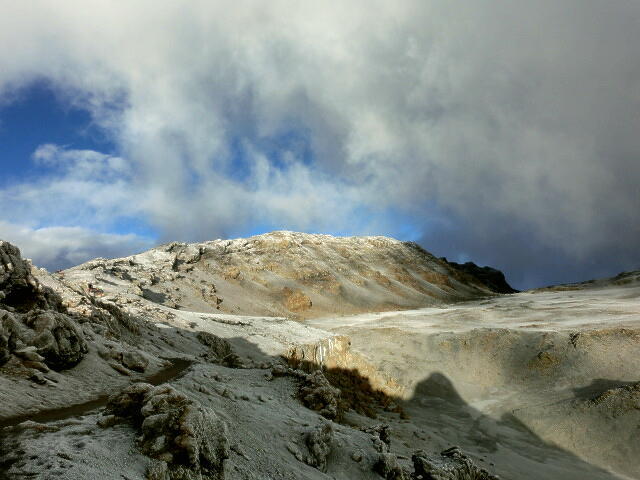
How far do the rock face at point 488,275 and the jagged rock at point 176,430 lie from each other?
118 metres

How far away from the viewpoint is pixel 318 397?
1388cm

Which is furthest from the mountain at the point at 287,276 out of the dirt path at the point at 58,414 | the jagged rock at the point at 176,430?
the jagged rock at the point at 176,430

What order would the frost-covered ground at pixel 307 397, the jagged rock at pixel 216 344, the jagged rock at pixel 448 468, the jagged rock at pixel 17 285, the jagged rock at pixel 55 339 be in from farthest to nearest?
the jagged rock at pixel 216 344 → the jagged rock at pixel 17 285 → the jagged rock at pixel 448 468 → the jagged rock at pixel 55 339 → the frost-covered ground at pixel 307 397

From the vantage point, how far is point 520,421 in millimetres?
20969

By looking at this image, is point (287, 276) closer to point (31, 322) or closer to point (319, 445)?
point (31, 322)

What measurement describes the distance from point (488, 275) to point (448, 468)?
12506 centimetres

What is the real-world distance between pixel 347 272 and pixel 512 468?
6657 cm

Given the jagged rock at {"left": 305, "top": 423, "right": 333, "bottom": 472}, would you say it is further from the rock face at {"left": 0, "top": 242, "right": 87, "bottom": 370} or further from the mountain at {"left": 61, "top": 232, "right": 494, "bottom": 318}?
the mountain at {"left": 61, "top": 232, "right": 494, "bottom": 318}

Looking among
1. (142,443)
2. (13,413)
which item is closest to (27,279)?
(13,413)

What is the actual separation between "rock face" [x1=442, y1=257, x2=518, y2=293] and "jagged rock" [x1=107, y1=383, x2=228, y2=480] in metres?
118

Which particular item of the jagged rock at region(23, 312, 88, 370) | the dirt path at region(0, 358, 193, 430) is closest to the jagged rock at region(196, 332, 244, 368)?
the jagged rock at region(23, 312, 88, 370)

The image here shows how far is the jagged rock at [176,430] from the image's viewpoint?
243 inches

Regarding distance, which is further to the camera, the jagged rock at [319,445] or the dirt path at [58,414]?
the jagged rock at [319,445]

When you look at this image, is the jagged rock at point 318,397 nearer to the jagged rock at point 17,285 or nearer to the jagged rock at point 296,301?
the jagged rock at point 17,285
